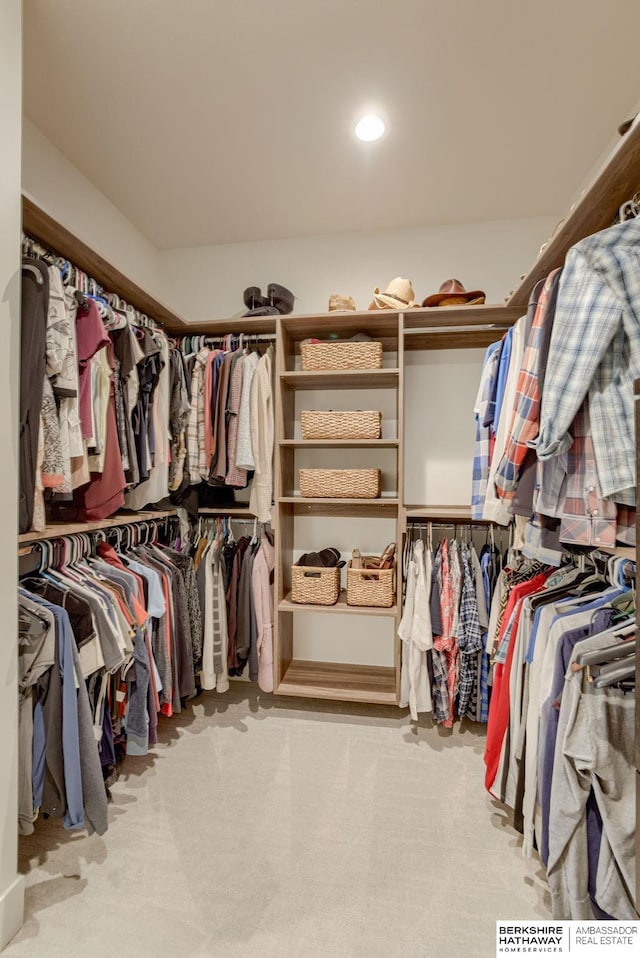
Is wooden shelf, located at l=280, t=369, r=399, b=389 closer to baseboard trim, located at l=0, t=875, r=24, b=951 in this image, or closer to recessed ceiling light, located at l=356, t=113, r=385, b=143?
recessed ceiling light, located at l=356, t=113, r=385, b=143

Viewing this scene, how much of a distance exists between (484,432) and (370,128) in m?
1.39

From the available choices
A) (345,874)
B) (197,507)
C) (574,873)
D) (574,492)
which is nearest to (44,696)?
(345,874)

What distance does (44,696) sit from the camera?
1531 millimetres

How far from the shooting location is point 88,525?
1865mm

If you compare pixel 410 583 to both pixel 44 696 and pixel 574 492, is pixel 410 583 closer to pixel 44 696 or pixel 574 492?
pixel 574 492

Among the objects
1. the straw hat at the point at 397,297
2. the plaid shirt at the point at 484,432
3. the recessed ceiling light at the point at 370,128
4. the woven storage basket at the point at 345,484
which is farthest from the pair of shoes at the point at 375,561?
the recessed ceiling light at the point at 370,128

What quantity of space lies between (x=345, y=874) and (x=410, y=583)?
1.22 m

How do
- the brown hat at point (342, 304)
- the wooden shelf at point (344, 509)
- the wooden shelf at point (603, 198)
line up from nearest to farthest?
1. the wooden shelf at point (603, 198)
2. the brown hat at point (342, 304)
3. the wooden shelf at point (344, 509)

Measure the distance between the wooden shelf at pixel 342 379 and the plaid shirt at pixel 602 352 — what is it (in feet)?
4.27

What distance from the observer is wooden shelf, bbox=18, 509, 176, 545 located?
5.14 ft

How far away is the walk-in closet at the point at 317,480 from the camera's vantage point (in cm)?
131

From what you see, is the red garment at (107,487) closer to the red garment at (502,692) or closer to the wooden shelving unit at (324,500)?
the wooden shelving unit at (324,500)

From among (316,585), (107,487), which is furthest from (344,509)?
(107,487)

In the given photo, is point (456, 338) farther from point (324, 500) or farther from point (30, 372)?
point (30, 372)
